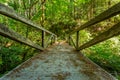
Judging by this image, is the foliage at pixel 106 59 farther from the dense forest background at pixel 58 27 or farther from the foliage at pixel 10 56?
the foliage at pixel 10 56

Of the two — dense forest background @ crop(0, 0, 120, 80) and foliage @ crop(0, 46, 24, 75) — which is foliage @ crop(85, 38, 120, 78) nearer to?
dense forest background @ crop(0, 0, 120, 80)

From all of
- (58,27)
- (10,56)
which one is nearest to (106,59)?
(10,56)

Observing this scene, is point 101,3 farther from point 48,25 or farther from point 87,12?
point 48,25

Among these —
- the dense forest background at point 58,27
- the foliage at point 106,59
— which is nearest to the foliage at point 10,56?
the dense forest background at point 58,27

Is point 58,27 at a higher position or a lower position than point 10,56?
higher

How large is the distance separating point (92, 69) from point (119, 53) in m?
6.41

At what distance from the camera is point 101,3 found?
20.0m

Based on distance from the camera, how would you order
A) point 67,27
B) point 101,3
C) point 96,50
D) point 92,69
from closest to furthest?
point 92,69 < point 96,50 < point 67,27 < point 101,3

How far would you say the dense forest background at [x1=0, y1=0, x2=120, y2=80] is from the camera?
7.22 m

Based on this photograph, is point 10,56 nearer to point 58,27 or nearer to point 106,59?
point 106,59

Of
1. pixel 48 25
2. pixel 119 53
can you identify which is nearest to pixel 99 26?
pixel 48 25

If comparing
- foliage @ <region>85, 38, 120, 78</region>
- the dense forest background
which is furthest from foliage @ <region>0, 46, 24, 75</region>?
foliage @ <region>85, 38, 120, 78</region>

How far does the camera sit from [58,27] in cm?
1667

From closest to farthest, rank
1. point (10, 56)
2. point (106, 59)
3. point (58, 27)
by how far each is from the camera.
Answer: point (10, 56) → point (106, 59) → point (58, 27)
